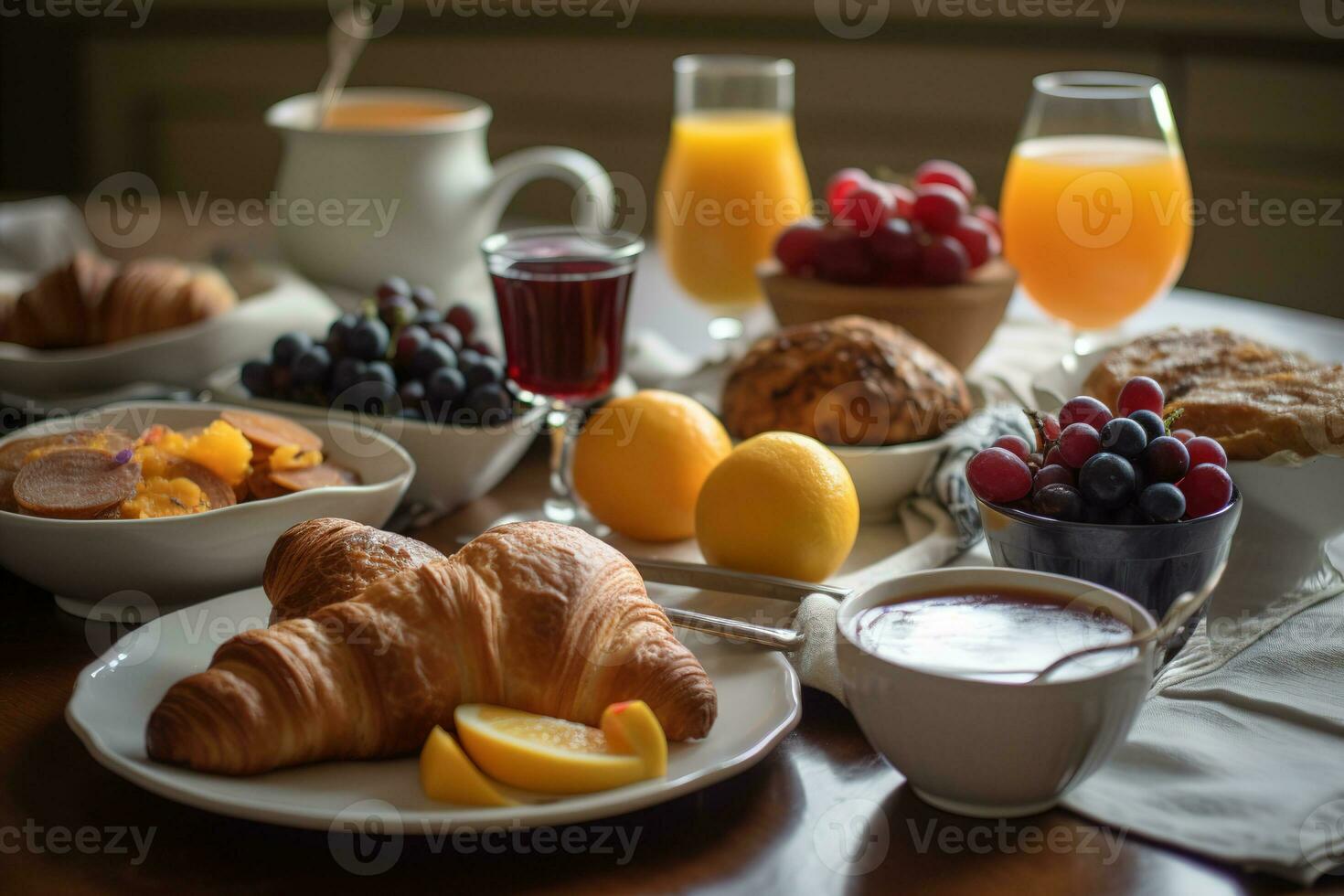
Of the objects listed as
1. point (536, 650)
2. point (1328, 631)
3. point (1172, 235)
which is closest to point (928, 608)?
point (536, 650)

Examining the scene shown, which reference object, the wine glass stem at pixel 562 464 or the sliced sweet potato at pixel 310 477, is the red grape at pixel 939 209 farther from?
the sliced sweet potato at pixel 310 477

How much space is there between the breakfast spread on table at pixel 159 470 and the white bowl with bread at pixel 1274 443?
2.26 ft

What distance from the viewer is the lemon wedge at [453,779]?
0.70 metres

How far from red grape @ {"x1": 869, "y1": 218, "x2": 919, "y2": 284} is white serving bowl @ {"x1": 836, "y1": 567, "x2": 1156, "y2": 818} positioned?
71 centimetres

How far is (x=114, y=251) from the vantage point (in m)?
2.19

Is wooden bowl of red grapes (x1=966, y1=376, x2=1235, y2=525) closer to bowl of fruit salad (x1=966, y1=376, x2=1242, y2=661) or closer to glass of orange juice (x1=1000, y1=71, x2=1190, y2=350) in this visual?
bowl of fruit salad (x1=966, y1=376, x2=1242, y2=661)

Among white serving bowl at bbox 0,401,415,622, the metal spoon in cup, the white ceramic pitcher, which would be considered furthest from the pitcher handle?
the metal spoon in cup

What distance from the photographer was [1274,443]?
942mm

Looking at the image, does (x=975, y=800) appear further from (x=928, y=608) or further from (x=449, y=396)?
(x=449, y=396)

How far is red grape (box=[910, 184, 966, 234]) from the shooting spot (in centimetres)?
143

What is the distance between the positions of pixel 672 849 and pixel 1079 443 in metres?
0.39

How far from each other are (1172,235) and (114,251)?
1672 mm

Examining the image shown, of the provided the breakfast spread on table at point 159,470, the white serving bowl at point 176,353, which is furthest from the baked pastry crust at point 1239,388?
the white serving bowl at point 176,353

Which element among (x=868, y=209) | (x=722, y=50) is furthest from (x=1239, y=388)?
(x=722, y=50)
